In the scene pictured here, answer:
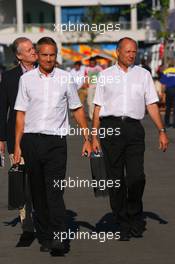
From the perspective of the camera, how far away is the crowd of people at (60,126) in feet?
29.0

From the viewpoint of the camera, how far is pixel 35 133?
892 centimetres

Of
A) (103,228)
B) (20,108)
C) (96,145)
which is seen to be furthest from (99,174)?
(103,228)

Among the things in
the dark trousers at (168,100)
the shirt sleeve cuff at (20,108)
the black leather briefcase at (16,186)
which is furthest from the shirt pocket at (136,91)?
the dark trousers at (168,100)

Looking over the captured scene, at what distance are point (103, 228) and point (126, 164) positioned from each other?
0.88 m

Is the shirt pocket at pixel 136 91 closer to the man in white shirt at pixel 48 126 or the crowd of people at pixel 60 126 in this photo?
the crowd of people at pixel 60 126

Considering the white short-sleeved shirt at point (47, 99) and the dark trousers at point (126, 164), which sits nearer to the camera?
the white short-sleeved shirt at point (47, 99)

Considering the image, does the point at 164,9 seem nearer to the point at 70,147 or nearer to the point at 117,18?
the point at 70,147

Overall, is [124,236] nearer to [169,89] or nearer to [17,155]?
[17,155]

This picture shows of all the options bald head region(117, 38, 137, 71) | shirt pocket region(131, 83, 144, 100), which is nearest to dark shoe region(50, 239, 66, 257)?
shirt pocket region(131, 83, 144, 100)

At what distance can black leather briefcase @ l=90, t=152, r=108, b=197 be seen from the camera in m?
9.23

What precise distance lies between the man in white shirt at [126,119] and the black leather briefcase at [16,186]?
0.83m

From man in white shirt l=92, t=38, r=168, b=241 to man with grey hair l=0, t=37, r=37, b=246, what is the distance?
801mm

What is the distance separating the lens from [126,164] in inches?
383

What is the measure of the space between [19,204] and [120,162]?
1.12 m
